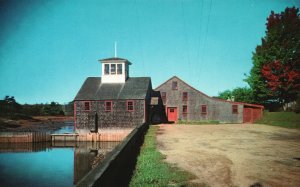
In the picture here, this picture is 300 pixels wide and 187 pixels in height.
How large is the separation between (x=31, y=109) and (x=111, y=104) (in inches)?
2212

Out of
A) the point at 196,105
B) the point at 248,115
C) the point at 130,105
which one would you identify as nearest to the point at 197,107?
the point at 196,105

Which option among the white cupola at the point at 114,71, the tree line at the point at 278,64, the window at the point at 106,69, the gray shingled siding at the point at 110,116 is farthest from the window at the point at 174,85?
the tree line at the point at 278,64

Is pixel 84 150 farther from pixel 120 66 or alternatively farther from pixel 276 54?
pixel 276 54

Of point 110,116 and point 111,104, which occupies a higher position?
point 111,104

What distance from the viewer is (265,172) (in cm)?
920

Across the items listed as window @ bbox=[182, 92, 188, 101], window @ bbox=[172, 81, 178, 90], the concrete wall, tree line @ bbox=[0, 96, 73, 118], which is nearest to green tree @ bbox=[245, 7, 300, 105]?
window @ bbox=[182, 92, 188, 101]

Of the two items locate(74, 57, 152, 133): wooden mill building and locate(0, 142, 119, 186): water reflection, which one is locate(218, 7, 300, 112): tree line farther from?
locate(0, 142, 119, 186): water reflection

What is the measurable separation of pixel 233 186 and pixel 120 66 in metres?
29.2

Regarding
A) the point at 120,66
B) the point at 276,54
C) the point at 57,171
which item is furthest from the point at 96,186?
the point at 276,54

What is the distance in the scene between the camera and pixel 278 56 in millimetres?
37594

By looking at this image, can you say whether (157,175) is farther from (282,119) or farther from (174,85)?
(174,85)

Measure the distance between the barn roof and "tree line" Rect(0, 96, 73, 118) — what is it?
40.0 m

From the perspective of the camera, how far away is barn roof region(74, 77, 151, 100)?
32.9 m

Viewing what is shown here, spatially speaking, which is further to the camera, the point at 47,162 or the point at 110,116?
the point at 110,116
